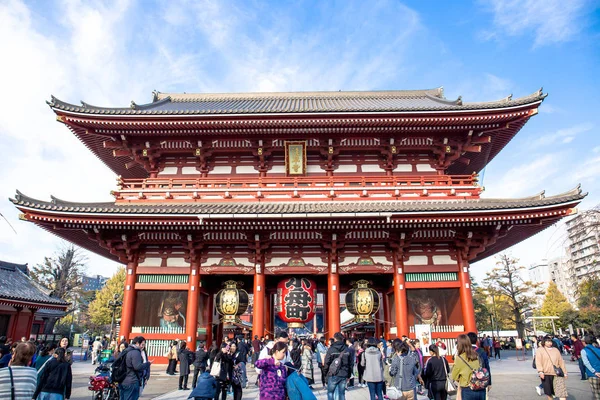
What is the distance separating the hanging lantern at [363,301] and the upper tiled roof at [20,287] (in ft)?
66.3

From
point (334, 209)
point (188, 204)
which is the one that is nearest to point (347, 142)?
point (334, 209)

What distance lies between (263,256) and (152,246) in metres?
5.07

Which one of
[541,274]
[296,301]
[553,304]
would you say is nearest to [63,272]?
[296,301]

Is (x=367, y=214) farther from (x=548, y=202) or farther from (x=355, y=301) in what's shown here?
(x=548, y=202)

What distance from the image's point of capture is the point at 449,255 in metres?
16.0

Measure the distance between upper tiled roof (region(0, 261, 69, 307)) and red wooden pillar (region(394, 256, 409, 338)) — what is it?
72.5 ft

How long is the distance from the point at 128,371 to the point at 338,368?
4255 millimetres

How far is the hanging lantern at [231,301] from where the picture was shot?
53.1 feet

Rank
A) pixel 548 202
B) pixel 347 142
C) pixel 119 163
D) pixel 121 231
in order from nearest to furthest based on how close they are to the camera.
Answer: pixel 548 202 < pixel 121 231 < pixel 347 142 < pixel 119 163

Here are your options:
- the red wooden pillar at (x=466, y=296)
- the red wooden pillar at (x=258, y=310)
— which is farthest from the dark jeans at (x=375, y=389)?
the red wooden pillar at (x=466, y=296)

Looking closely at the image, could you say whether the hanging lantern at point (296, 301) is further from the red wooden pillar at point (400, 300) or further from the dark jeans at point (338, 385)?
the dark jeans at point (338, 385)

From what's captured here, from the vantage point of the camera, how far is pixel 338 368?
7840 millimetres

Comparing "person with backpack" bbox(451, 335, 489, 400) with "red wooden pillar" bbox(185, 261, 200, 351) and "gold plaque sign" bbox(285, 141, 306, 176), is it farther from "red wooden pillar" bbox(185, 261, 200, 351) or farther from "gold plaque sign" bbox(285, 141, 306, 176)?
"gold plaque sign" bbox(285, 141, 306, 176)

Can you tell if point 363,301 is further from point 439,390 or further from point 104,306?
point 104,306
